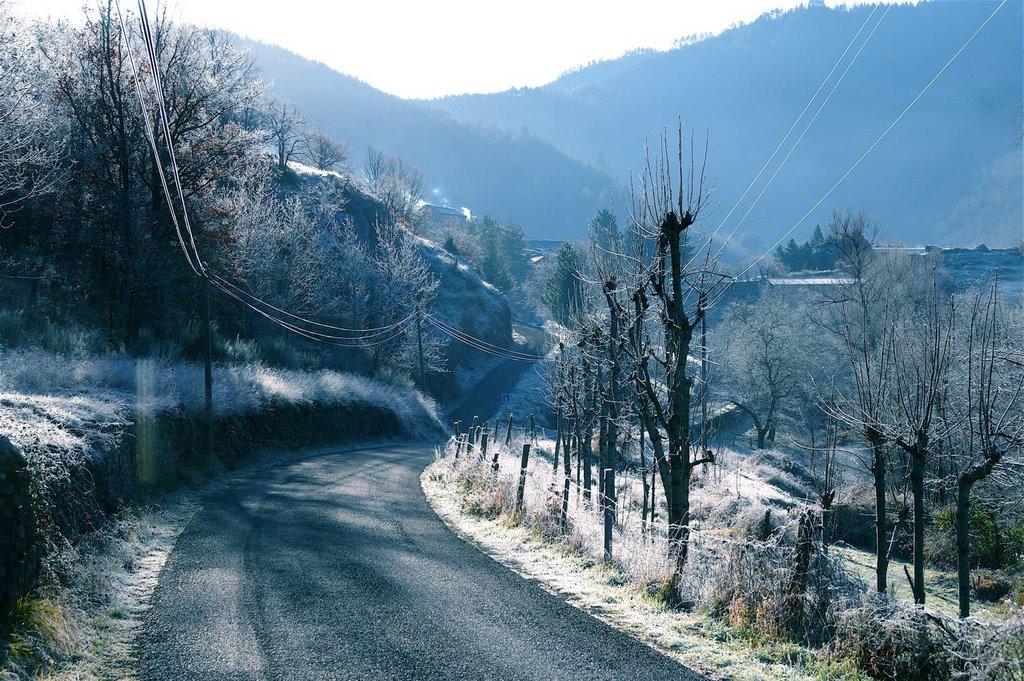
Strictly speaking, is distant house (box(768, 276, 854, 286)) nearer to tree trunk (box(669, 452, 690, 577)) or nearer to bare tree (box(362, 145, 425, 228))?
bare tree (box(362, 145, 425, 228))

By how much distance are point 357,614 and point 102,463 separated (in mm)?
6113

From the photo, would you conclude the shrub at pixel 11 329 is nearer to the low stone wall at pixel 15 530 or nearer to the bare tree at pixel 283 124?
the low stone wall at pixel 15 530

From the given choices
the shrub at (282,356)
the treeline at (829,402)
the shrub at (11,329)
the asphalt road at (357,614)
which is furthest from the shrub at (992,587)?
the shrub at (282,356)

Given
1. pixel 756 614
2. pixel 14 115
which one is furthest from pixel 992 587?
pixel 14 115

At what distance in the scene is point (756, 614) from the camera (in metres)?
7.96

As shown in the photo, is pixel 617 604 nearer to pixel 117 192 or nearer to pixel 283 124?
pixel 117 192

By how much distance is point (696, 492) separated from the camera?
28453 millimetres

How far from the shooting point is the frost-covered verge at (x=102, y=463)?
687 cm

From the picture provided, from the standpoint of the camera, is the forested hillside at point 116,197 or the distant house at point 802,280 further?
the distant house at point 802,280

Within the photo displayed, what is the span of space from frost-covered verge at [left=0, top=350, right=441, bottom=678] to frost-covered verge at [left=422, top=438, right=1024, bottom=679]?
17.8 feet

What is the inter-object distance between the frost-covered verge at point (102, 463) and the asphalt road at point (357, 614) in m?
0.64

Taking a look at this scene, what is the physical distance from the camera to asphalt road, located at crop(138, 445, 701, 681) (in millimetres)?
6742

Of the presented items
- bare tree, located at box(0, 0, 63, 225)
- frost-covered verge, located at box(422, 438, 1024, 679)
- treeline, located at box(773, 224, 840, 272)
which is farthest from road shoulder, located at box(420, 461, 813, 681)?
treeline, located at box(773, 224, 840, 272)

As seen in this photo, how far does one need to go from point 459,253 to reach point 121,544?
9062cm
